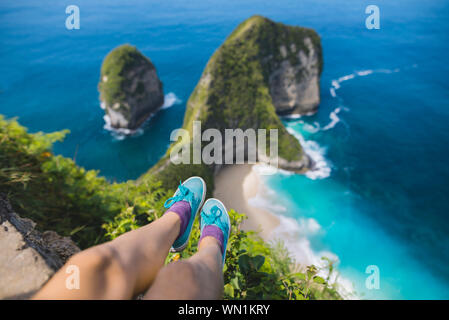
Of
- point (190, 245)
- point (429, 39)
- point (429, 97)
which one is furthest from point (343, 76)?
point (190, 245)

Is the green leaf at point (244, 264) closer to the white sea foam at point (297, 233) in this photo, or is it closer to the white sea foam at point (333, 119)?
the white sea foam at point (297, 233)

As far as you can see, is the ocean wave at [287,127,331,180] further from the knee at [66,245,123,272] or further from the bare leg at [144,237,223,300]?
the knee at [66,245,123,272]

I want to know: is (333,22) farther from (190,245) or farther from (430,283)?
(190,245)

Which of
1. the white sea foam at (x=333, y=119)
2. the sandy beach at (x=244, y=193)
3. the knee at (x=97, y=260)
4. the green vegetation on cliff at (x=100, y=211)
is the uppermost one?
the knee at (x=97, y=260)

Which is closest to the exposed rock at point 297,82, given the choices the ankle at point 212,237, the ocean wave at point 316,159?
the ocean wave at point 316,159

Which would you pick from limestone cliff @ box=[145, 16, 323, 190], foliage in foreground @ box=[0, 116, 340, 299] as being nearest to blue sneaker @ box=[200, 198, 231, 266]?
foliage in foreground @ box=[0, 116, 340, 299]
